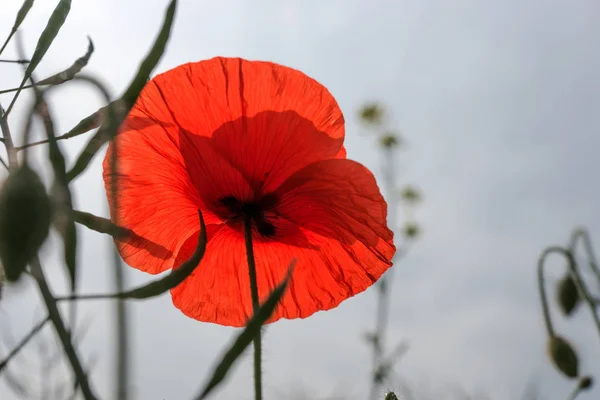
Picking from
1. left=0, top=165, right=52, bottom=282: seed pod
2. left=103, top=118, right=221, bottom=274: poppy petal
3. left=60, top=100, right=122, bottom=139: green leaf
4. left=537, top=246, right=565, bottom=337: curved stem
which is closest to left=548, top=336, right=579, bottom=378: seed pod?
left=537, top=246, right=565, bottom=337: curved stem

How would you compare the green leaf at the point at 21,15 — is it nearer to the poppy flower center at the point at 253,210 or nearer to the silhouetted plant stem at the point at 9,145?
the silhouetted plant stem at the point at 9,145

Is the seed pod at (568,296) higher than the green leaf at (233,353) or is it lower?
higher

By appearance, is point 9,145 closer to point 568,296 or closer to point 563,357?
point 563,357

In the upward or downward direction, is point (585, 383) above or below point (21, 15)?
below

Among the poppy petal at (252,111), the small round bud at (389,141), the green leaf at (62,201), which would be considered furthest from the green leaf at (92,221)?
the small round bud at (389,141)

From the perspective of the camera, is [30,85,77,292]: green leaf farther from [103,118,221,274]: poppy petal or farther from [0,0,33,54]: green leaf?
[103,118,221,274]: poppy petal

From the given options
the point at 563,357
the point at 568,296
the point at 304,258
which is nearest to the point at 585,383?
the point at 563,357
